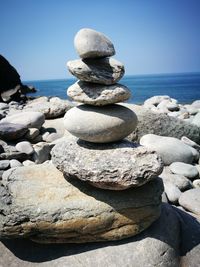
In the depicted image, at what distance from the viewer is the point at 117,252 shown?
10.5 feet

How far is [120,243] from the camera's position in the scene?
10.9 feet

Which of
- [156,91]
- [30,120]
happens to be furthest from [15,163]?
[156,91]

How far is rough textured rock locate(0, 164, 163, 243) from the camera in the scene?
317cm

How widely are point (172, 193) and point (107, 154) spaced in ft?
6.72

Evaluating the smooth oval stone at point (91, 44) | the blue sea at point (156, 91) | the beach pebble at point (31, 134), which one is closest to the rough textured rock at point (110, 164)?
the smooth oval stone at point (91, 44)

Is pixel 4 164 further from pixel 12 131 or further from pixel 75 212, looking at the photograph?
pixel 75 212

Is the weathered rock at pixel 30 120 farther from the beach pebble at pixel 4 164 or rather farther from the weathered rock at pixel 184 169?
the weathered rock at pixel 184 169

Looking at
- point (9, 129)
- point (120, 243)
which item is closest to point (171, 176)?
point (120, 243)

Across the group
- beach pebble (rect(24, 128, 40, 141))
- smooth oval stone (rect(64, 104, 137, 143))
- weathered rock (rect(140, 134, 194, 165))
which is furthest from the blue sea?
smooth oval stone (rect(64, 104, 137, 143))

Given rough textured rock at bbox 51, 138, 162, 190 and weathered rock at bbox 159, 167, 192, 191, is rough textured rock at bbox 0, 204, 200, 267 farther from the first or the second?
weathered rock at bbox 159, 167, 192, 191

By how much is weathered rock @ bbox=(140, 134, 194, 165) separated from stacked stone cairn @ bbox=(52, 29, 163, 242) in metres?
2.85

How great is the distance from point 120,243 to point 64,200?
0.82 m

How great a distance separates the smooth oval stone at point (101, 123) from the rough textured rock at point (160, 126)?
413 centimetres

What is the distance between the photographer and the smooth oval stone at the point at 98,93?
3.41 meters
